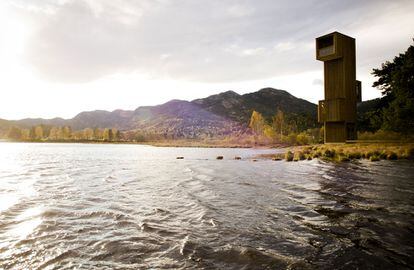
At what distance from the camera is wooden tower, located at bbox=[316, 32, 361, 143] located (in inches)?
1560

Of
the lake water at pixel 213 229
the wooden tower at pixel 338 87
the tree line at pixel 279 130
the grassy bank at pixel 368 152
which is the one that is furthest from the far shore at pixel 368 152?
the tree line at pixel 279 130

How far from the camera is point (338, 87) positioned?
40469mm

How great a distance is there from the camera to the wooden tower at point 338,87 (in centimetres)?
3962

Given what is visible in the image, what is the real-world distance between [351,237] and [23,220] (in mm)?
9758

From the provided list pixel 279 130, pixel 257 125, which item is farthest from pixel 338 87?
pixel 279 130

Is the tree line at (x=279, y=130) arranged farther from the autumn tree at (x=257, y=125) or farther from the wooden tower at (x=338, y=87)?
the wooden tower at (x=338, y=87)

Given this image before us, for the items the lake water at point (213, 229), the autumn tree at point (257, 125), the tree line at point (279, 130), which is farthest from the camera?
the autumn tree at point (257, 125)

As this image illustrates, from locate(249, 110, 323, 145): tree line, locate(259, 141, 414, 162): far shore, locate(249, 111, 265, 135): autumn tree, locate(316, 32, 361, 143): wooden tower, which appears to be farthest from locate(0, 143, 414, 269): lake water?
locate(249, 111, 265, 135): autumn tree

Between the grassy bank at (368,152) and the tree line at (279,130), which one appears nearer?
the grassy bank at (368,152)

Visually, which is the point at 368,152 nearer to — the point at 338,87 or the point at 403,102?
the point at 403,102

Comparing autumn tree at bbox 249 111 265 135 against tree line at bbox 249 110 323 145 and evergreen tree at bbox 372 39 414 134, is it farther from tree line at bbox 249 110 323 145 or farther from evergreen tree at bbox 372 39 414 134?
evergreen tree at bbox 372 39 414 134

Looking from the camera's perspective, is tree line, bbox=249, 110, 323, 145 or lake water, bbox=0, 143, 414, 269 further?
tree line, bbox=249, 110, 323, 145

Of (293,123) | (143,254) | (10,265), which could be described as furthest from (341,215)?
(293,123)

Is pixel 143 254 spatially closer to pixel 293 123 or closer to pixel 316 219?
pixel 316 219
